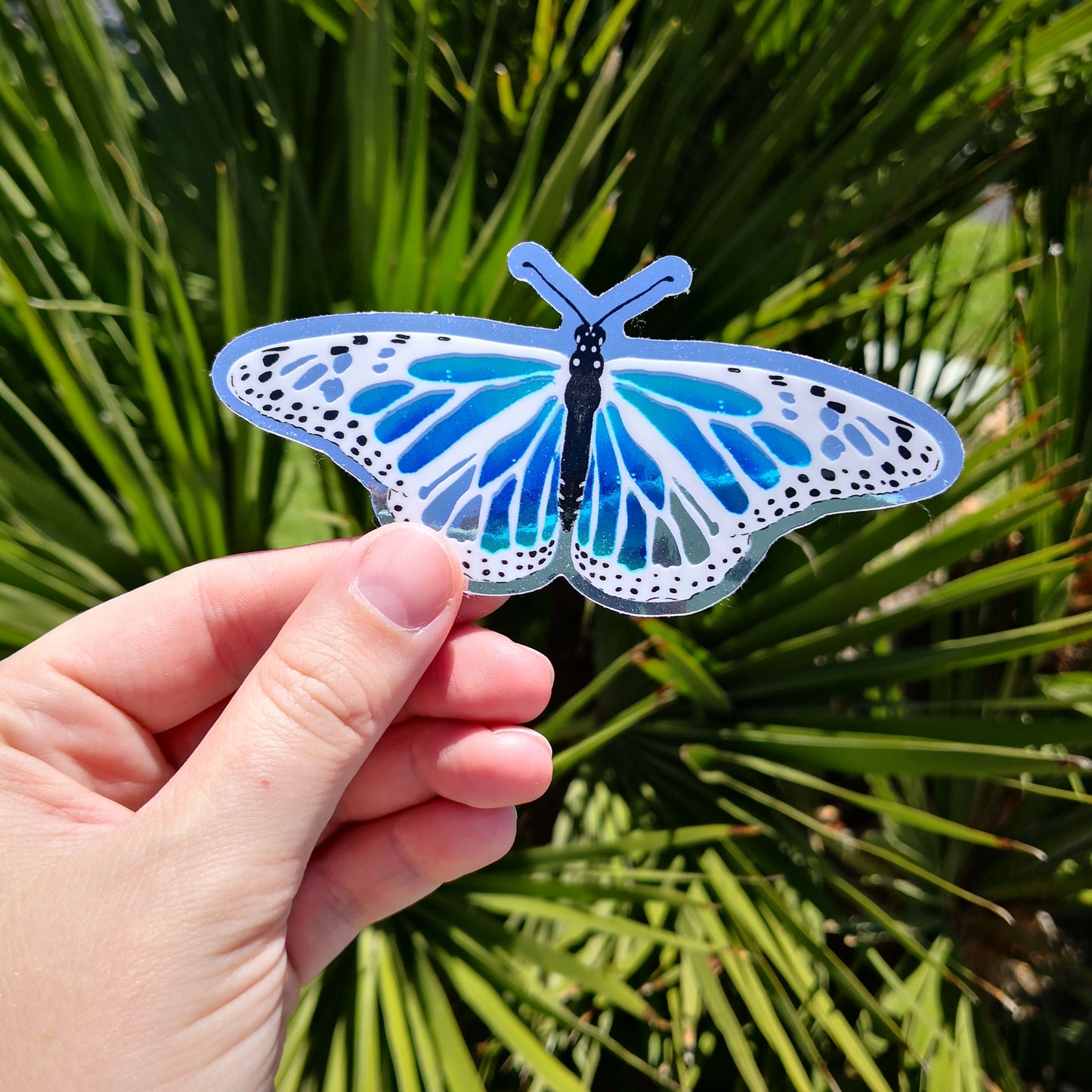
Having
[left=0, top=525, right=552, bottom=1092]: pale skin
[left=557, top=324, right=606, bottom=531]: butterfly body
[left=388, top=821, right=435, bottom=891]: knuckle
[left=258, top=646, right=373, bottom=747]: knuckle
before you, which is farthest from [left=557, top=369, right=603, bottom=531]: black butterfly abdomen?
[left=388, top=821, right=435, bottom=891]: knuckle

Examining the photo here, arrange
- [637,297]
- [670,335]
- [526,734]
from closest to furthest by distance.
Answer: [637,297]
[526,734]
[670,335]

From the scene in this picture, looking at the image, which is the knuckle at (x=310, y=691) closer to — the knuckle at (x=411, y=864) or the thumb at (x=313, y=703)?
the thumb at (x=313, y=703)

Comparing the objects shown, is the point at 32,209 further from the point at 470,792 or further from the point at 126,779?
the point at 470,792

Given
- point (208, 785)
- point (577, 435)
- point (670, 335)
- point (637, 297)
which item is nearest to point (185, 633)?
point (208, 785)

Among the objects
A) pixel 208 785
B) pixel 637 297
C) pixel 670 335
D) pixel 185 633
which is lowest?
pixel 208 785

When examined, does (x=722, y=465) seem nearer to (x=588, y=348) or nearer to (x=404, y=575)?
(x=588, y=348)

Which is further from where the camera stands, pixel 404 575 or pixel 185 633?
pixel 185 633

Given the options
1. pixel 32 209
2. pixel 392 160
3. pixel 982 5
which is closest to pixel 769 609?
pixel 392 160
